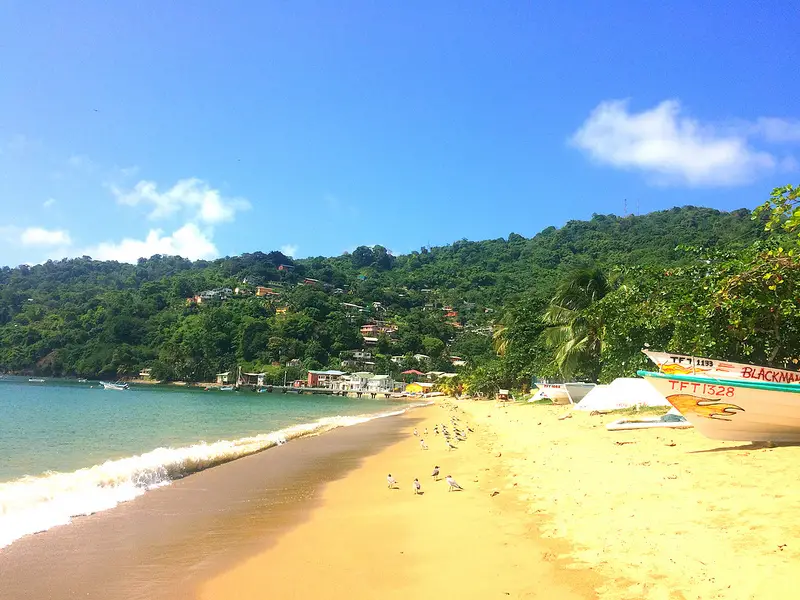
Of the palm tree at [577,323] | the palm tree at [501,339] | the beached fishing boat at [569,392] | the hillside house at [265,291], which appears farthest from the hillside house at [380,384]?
the beached fishing boat at [569,392]

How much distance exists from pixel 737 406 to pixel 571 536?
4689mm

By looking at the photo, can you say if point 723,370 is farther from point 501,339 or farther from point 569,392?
point 501,339

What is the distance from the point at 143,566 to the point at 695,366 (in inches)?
375

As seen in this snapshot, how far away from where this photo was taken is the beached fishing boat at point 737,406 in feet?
28.2

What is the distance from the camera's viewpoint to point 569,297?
3662cm

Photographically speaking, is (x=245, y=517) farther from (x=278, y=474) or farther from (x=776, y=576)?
(x=776, y=576)

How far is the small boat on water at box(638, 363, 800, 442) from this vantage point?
8.59 metres

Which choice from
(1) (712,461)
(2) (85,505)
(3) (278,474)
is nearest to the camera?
(1) (712,461)

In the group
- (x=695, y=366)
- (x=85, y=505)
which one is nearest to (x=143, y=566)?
(x=85, y=505)

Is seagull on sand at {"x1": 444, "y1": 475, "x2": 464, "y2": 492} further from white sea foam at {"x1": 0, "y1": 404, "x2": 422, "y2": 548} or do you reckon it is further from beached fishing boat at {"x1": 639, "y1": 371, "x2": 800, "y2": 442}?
white sea foam at {"x1": 0, "y1": 404, "x2": 422, "y2": 548}

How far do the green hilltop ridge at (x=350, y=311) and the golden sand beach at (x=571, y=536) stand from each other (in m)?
23.6

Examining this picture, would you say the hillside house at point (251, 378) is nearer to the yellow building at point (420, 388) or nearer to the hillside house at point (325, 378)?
the hillside house at point (325, 378)

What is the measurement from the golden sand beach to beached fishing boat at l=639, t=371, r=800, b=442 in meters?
0.35

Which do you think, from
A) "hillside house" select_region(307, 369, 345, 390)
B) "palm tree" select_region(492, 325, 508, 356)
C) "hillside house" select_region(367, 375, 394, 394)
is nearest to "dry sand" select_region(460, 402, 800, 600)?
"palm tree" select_region(492, 325, 508, 356)
